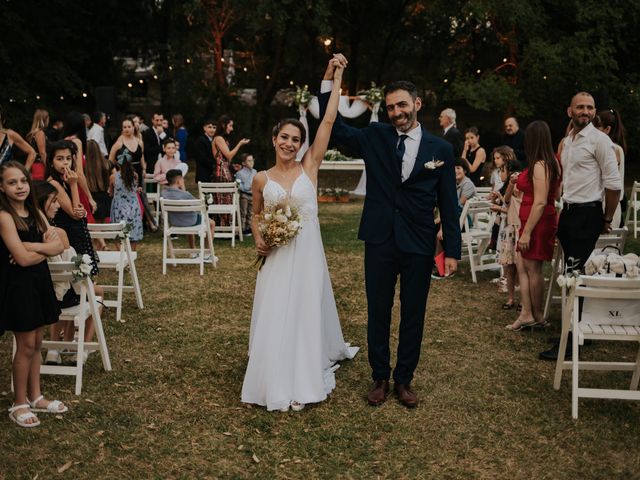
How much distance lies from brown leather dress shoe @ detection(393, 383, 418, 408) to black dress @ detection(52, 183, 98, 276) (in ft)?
9.62

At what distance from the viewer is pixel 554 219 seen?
6246 millimetres

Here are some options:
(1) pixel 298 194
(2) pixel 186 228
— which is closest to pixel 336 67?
(1) pixel 298 194

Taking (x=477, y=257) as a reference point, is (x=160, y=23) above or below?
above

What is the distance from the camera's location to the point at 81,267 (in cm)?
484

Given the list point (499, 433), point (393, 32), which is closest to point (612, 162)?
point (499, 433)

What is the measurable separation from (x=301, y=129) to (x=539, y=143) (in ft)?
7.65

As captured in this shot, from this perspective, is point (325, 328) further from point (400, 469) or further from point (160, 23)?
point (160, 23)

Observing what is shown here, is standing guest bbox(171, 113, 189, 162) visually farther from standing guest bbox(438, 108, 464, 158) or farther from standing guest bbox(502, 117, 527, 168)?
standing guest bbox(502, 117, 527, 168)

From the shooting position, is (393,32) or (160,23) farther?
(160,23)

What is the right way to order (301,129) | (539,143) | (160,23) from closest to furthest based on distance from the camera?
(301,129) → (539,143) → (160,23)

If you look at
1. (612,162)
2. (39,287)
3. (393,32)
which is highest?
(393,32)

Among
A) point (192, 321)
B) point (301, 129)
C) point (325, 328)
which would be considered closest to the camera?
point (301, 129)

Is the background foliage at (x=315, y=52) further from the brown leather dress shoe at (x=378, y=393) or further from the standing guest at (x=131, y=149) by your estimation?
the brown leather dress shoe at (x=378, y=393)

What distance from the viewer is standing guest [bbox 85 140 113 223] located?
835 cm
